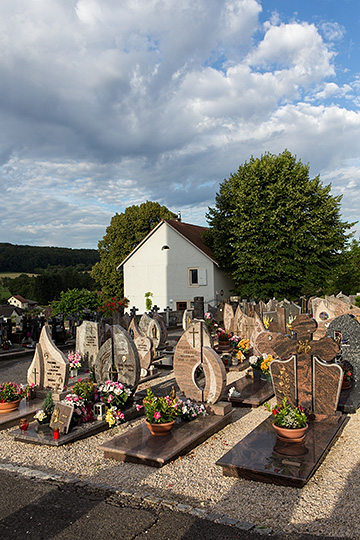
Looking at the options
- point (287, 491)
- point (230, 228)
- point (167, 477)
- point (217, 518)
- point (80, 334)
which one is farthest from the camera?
point (230, 228)

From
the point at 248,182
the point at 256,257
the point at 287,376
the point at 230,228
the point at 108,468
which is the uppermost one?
the point at 248,182

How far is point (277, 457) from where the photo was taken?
6.23 metres

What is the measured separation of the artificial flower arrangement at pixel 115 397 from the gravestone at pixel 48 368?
154 centimetres

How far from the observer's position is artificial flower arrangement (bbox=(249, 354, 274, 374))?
11.1m

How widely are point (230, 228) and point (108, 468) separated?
26.1 metres

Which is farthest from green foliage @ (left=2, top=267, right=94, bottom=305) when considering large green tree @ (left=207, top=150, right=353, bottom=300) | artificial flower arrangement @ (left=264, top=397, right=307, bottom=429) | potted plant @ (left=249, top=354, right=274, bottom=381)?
artificial flower arrangement @ (left=264, top=397, right=307, bottom=429)

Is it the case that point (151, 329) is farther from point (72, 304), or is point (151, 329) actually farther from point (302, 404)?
point (302, 404)

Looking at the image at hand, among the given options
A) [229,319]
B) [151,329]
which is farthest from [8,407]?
[229,319]

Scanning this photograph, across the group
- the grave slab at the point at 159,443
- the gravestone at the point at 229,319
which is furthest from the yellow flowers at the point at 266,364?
the gravestone at the point at 229,319

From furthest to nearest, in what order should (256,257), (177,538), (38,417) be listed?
(256,257), (38,417), (177,538)

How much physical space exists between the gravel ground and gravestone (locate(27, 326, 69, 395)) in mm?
2037

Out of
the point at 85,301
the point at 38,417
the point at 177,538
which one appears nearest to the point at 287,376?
the point at 177,538

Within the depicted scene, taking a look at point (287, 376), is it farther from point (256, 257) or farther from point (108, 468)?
point (256, 257)

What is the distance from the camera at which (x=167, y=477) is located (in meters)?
6.02
